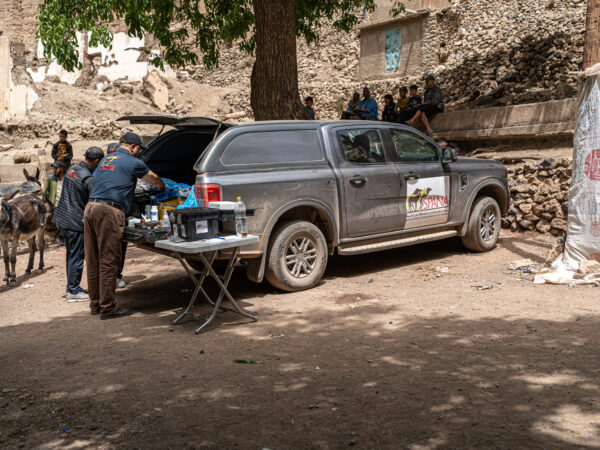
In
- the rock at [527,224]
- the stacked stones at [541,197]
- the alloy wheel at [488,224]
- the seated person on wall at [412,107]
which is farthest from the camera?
the seated person on wall at [412,107]

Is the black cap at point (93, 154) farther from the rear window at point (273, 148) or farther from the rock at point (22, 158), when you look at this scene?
the rock at point (22, 158)

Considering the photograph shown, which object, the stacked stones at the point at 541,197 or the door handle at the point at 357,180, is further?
the stacked stones at the point at 541,197

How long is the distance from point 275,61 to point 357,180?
370 cm

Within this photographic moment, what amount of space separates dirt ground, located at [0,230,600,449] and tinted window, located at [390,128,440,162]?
167cm

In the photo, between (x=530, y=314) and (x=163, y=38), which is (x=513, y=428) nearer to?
(x=530, y=314)

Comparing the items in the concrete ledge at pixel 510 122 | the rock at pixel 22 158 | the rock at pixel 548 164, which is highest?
the concrete ledge at pixel 510 122

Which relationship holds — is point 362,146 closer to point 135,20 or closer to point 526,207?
point 526,207

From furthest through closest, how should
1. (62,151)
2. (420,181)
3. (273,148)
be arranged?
(62,151), (420,181), (273,148)

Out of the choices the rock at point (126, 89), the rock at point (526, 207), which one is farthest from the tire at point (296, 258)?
the rock at point (126, 89)

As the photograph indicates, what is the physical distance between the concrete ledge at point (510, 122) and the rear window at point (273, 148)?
5.66 metres

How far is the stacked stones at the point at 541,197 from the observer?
8906 millimetres

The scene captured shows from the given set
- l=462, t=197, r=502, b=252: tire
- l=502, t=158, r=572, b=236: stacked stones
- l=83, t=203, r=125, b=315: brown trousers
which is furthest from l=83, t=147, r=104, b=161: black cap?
Answer: l=502, t=158, r=572, b=236: stacked stones

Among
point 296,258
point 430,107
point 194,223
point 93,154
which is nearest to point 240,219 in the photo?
point 194,223

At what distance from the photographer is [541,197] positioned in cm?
923
